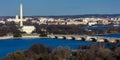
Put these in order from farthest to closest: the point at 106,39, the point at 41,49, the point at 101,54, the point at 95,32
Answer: the point at 95,32, the point at 106,39, the point at 41,49, the point at 101,54

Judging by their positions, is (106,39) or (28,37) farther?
(28,37)

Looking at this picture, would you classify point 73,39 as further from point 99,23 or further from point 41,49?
point 99,23

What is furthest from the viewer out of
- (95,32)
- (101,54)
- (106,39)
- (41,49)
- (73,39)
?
(95,32)

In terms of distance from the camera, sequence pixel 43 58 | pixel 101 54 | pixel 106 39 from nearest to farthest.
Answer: pixel 43 58
pixel 101 54
pixel 106 39

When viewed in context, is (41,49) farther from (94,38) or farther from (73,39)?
(73,39)

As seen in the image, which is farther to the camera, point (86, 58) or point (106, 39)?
point (106, 39)

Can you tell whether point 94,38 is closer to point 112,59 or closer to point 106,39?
point 106,39

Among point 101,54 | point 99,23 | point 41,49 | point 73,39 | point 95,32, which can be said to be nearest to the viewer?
point 101,54

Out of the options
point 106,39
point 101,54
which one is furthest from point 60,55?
point 106,39

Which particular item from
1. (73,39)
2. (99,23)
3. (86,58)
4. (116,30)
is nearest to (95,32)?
(116,30)
